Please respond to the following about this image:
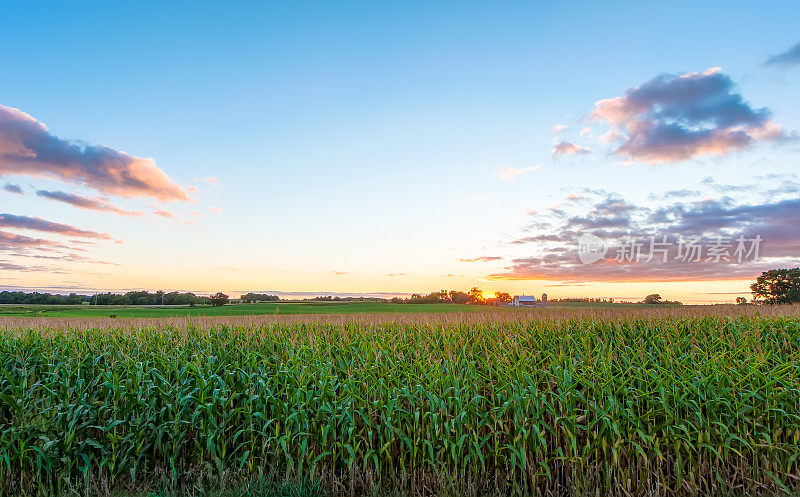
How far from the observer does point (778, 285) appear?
63.5 m

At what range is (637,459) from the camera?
268 inches

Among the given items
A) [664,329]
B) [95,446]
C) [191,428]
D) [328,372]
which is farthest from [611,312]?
[95,446]

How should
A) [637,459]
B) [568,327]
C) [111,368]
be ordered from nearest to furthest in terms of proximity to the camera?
Answer: 1. [637,459]
2. [111,368]
3. [568,327]

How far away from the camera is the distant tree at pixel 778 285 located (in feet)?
201

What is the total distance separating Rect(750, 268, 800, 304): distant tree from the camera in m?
61.2

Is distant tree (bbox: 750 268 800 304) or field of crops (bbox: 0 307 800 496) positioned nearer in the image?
field of crops (bbox: 0 307 800 496)

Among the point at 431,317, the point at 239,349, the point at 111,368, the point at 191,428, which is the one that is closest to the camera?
the point at 191,428

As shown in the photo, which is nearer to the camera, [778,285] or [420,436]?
[420,436]

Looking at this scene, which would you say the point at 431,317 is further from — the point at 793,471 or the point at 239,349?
the point at 793,471

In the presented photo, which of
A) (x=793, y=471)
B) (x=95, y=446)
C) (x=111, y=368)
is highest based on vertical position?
(x=111, y=368)

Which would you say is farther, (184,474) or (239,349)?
(239,349)

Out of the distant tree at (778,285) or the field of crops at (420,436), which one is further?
the distant tree at (778,285)

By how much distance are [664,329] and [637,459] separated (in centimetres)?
916

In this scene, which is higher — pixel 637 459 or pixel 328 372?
pixel 328 372
